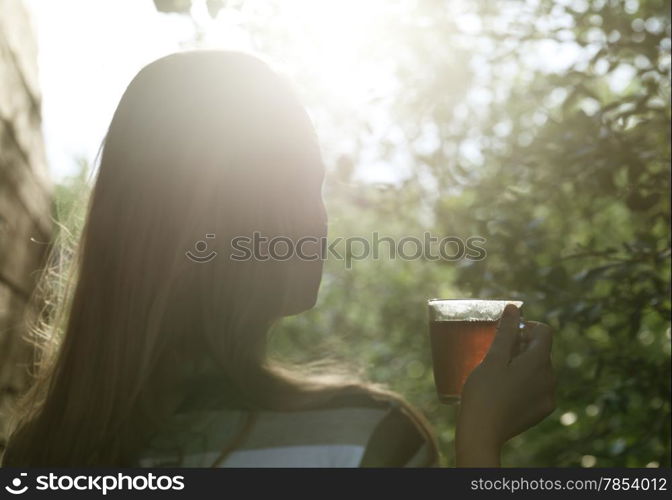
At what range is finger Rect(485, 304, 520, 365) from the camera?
1605 millimetres

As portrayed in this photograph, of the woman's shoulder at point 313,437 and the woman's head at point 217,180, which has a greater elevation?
the woman's head at point 217,180

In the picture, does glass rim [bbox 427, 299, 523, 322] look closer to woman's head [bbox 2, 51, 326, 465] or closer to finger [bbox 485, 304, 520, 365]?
finger [bbox 485, 304, 520, 365]

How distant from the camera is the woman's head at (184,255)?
1528 mm

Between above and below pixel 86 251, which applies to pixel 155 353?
below

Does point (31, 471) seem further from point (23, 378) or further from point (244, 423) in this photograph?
point (23, 378)

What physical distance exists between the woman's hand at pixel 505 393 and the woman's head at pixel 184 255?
0.35 m

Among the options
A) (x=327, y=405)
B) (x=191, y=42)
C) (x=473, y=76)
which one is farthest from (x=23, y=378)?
(x=473, y=76)

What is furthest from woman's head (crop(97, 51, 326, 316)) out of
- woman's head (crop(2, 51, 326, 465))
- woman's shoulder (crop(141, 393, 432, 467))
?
woman's shoulder (crop(141, 393, 432, 467))

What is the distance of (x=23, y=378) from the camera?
10.9 feet

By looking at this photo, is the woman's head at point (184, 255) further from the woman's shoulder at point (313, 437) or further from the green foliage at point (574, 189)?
the green foliage at point (574, 189)

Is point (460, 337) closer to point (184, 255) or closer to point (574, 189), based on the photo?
point (184, 255)

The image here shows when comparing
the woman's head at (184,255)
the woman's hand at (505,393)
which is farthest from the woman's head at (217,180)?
the woman's hand at (505,393)

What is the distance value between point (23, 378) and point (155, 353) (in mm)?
2005

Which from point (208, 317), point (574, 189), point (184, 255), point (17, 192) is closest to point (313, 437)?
point (208, 317)
